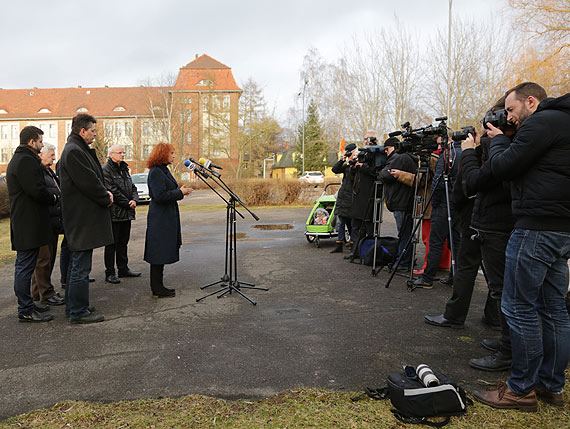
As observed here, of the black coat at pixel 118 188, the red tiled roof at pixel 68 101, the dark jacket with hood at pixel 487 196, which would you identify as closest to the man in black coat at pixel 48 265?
the black coat at pixel 118 188

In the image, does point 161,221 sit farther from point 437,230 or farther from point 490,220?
point 490,220

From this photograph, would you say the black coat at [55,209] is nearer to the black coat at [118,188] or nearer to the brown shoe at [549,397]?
the black coat at [118,188]

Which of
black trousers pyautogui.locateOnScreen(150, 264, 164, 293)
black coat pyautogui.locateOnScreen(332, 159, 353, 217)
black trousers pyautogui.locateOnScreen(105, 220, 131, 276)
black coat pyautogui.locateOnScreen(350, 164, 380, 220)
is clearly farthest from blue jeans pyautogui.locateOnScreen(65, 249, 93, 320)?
black coat pyautogui.locateOnScreen(332, 159, 353, 217)

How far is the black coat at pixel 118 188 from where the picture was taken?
6.87m

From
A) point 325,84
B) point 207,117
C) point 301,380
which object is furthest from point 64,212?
point 207,117

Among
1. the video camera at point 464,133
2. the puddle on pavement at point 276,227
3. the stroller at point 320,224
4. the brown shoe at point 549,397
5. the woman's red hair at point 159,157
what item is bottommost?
the puddle on pavement at point 276,227

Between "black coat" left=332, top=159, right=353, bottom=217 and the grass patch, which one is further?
"black coat" left=332, top=159, right=353, bottom=217

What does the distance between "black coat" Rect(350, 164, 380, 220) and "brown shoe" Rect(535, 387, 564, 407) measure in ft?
16.2

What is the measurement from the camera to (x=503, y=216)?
146 inches

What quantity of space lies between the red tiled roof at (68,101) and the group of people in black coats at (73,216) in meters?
63.9

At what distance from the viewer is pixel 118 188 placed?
6926 millimetres

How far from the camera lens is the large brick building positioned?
5216 centimetres

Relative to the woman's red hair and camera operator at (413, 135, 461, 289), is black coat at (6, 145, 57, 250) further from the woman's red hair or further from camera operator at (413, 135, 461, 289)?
Answer: camera operator at (413, 135, 461, 289)

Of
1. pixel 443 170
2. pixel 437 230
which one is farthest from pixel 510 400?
pixel 437 230
